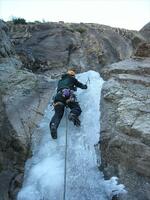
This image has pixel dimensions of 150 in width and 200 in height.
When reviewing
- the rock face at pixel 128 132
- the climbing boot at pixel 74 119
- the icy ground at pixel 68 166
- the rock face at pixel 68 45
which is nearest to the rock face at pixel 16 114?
the icy ground at pixel 68 166

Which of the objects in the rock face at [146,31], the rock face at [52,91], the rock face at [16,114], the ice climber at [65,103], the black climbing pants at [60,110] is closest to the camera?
the rock face at [52,91]

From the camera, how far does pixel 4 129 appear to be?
380 inches

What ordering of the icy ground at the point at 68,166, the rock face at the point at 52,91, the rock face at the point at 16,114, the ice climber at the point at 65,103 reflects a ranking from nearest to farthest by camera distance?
the icy ground at the point at 68,166, the rock face at the point at 52,91, the rock face at the point at 16,114, the ice climber at the point at 65,103

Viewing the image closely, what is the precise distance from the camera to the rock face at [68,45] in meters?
16.5

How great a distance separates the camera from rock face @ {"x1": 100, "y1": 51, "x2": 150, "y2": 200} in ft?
25.6

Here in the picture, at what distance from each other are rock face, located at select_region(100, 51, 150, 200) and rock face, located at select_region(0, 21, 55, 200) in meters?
2.05

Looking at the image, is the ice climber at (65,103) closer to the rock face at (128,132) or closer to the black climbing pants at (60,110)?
the black climbing pants at (60,110)

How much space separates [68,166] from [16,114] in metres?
2.66

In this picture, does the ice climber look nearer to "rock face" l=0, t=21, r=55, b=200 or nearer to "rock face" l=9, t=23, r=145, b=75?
"rock face" l=0, t=21, r=55, b=200

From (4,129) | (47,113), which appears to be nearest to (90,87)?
(47,113)

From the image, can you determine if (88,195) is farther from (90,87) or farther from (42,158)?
(90,87)

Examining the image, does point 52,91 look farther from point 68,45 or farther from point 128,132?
point 68,45

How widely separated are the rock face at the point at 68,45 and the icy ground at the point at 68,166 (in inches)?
246

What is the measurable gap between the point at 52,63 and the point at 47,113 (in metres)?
5.83
